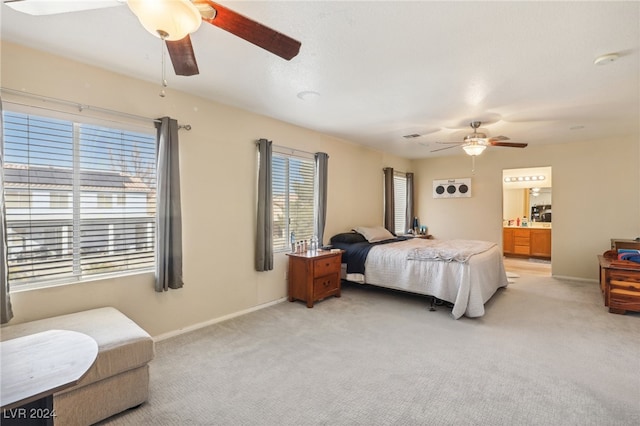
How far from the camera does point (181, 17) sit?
50.8 inches

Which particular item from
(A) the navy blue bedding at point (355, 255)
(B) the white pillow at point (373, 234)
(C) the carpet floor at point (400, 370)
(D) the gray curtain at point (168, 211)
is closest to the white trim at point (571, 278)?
(C) the carpet floor at point (400, 370)

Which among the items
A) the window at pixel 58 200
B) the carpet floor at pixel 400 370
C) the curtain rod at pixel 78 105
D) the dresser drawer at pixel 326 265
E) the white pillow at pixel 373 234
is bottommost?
the carpet floor at pixel 400 370

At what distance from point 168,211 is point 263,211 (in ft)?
3.78

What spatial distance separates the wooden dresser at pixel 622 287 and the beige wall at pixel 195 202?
4.05 m

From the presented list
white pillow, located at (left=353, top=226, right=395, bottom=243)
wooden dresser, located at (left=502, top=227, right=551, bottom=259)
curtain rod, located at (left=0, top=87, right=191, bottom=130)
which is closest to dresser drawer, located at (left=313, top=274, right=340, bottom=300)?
white pillow, located at (left=353, top=226, right=395, bottom=243)

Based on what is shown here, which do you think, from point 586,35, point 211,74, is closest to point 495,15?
point 586,35

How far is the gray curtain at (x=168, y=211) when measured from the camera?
2.92m

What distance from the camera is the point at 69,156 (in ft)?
8.29

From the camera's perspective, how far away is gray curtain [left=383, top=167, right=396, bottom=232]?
6.29 metres

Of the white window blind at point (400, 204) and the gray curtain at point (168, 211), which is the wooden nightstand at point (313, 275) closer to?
the gray curtain at point (168, 211)

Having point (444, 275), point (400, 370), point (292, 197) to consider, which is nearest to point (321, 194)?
point (292, 197)

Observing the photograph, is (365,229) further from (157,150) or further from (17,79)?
(17,79)

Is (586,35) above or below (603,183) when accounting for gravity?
above

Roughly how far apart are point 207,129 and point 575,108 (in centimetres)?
420
